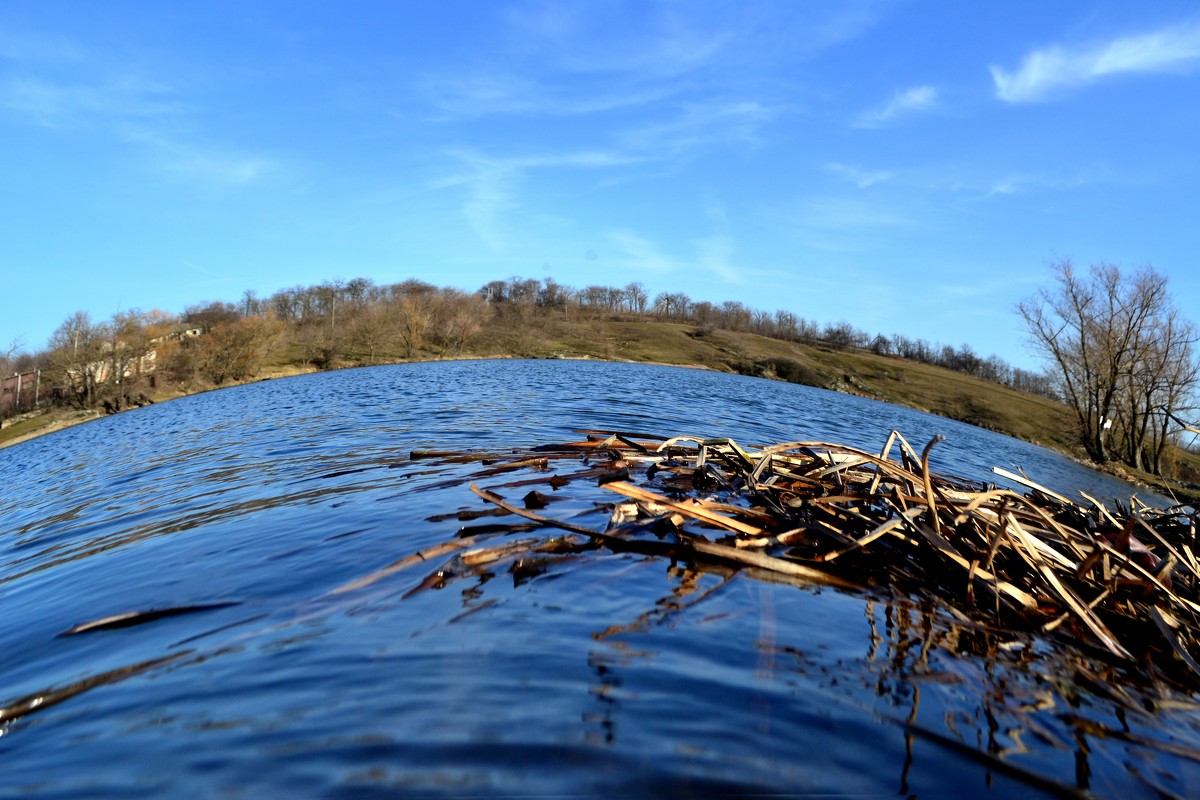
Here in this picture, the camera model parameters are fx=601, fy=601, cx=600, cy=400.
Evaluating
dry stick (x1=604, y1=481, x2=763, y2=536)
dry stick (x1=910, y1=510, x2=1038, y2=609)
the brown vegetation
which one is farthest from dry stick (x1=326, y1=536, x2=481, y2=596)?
the brown vegetation

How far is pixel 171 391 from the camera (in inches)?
1992

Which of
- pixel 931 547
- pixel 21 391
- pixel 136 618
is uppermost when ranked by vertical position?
pixel 931 547

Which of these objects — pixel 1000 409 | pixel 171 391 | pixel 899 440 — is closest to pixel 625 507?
pixel 899 440

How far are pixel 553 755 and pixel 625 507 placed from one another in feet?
5.32

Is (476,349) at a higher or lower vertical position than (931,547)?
higher

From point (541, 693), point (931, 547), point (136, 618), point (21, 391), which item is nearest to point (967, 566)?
point (931, 547)

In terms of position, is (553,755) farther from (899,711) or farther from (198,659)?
(198,659)

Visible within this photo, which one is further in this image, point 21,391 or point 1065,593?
point 21,391

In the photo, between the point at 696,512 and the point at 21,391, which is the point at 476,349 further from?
the point at 696,512

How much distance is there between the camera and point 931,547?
105 inches

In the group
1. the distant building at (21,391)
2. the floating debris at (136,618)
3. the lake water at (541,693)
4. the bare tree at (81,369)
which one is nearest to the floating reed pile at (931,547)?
the lake water at (541,693)

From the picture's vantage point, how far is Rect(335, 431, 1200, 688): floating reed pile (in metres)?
2.30

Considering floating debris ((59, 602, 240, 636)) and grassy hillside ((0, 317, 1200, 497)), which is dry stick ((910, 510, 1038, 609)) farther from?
grassy hillside ((0, 317, 1200, 497))

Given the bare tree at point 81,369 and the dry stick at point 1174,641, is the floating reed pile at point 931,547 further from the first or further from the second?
the bare tree at point 81,369
